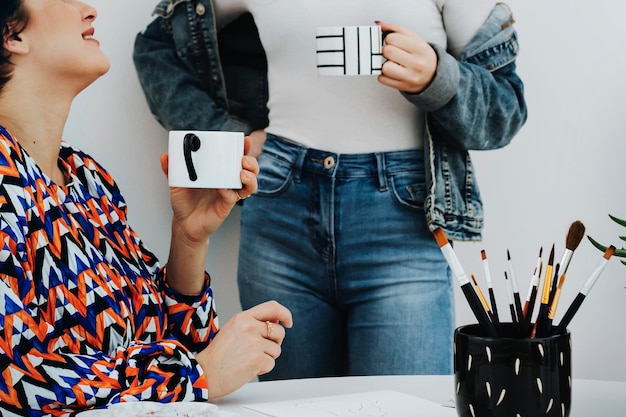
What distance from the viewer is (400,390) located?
3.89 ft

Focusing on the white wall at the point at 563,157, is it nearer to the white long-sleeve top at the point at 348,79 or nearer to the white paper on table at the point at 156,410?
the white long-sleeve top at the point at 348,79

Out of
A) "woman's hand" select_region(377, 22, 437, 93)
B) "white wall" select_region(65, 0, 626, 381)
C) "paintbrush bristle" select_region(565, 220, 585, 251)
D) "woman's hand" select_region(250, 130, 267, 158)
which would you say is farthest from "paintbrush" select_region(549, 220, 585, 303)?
"white wall" select_region(65, 0, 626, 381)

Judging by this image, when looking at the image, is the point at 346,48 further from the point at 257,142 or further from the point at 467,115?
the point at 257,142

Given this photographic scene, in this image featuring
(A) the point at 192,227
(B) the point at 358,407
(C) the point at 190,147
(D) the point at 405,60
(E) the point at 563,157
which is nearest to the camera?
(B) the point at 358,407

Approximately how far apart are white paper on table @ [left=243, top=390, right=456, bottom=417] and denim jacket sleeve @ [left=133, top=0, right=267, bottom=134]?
828 millimetres

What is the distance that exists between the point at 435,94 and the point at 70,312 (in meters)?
0.75

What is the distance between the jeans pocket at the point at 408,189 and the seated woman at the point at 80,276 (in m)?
0.38

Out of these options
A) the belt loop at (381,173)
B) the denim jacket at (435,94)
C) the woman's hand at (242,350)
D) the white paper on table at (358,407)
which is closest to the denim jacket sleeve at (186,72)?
the denim jacket at (435,94)

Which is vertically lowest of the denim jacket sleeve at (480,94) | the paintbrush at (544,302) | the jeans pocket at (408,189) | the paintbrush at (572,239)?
the paintbrush at (544,302)

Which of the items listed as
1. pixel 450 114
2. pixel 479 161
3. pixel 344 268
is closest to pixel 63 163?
pixel 344 268

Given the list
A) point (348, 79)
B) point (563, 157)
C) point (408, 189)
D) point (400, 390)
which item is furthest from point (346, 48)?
point (563, 157)

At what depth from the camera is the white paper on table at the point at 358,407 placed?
1041 millimetres

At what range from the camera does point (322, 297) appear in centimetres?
Answer: 166

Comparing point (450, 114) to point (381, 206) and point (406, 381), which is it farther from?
point (406, 381)
